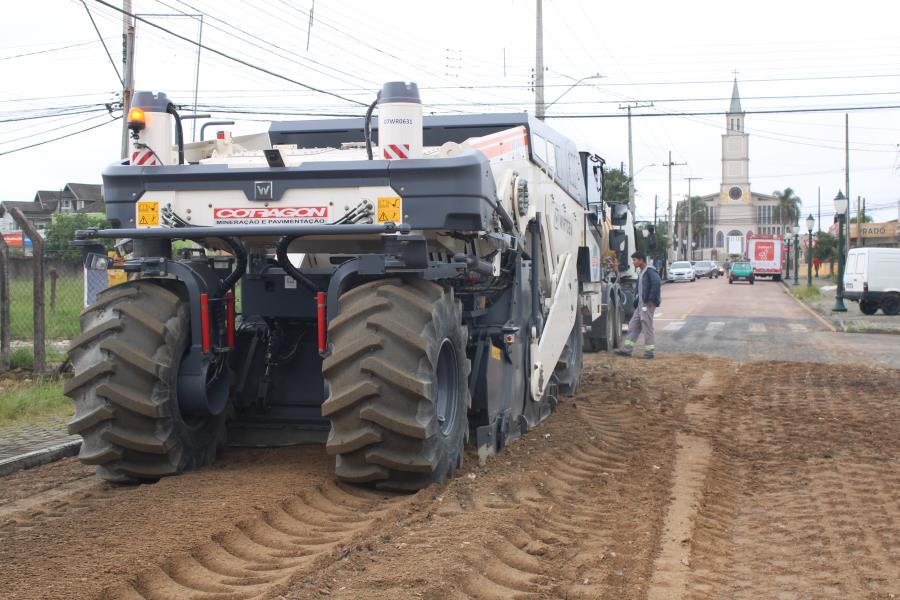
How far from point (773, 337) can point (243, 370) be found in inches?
678

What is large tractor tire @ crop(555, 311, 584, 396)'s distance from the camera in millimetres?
11762

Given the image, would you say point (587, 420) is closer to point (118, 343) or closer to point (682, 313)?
point (118, 343)

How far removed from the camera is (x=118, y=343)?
6.51 meters

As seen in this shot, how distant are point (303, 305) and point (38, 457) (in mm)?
2563

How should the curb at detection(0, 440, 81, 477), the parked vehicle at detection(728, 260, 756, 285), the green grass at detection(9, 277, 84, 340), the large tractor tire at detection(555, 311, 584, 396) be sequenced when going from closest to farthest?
the curb at detection(0, 440, 81, 477) → the large tractor tire at detection(555, 311, 584, 396) → the green grass at detection(9, 277, 84, 340) → the parked vehicle at detection(728, 260, 756, 285)

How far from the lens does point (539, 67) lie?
102 ft

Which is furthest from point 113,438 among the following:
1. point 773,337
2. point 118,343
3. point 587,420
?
point 773,337

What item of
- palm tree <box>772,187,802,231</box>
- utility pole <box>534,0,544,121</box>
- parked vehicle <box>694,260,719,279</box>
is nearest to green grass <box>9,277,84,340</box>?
utility pole <box>534,0,544,121</box>

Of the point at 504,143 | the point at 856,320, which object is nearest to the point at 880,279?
the point at 856,320

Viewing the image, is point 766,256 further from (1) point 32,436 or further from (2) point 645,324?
(1) point 32,436

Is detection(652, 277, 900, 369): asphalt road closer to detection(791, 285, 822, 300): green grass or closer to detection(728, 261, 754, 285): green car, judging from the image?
detection(791, 285, 822, 300): green grass

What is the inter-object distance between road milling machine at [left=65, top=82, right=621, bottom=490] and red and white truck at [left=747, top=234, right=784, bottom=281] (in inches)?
2425

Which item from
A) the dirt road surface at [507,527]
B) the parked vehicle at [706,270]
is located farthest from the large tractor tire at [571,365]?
the parked vehicle at [706,270]

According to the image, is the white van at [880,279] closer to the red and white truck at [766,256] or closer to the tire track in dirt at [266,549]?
the tire track in dirt at [266,549]
